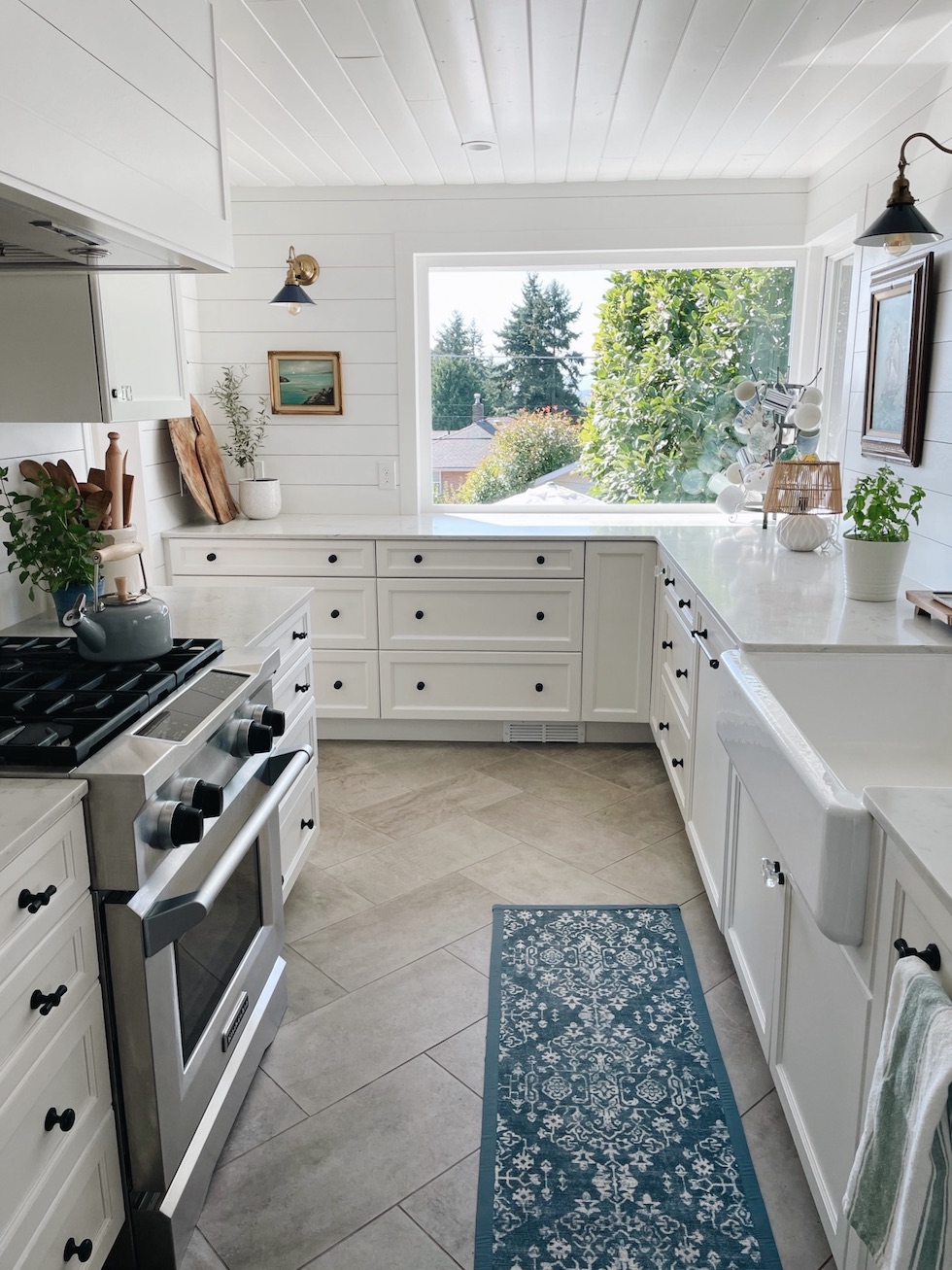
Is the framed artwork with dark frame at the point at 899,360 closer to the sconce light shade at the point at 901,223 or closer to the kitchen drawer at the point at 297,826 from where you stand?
the sconce light shade at the point at 901,223

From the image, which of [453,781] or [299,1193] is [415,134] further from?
[299,1193]

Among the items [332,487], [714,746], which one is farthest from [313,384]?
[714,746]

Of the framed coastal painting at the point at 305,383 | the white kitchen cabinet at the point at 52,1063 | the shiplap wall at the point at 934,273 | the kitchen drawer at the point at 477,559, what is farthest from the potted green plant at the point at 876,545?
the framed coastal painting at the point at 305,383

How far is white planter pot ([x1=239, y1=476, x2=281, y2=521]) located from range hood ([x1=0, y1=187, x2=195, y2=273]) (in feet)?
6.96

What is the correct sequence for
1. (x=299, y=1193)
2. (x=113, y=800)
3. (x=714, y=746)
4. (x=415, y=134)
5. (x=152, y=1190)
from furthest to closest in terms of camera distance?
(x=415, y=134), (x=714, y=746), (x=299, y=1193), (x=152, y=1190), (x=113, y=800)

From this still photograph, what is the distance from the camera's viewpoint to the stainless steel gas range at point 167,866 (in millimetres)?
1488

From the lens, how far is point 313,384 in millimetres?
→ 4293

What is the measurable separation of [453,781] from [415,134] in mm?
2265

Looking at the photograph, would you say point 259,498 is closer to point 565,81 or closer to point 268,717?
point 565,81

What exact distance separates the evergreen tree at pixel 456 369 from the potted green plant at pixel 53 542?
2.39 meters

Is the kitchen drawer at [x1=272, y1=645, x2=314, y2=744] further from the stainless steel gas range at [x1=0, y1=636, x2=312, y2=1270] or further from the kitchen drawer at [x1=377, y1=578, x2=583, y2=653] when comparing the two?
the kitchen drawer at [x1=377, y1=578, x2=583, y2=653]

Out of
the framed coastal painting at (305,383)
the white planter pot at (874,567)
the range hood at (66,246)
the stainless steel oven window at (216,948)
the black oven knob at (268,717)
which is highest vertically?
the range hood at (66,246)

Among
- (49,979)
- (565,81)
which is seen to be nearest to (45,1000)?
(49,979)

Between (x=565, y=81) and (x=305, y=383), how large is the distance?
192 centimetres
